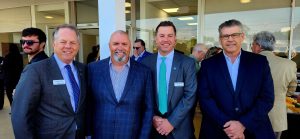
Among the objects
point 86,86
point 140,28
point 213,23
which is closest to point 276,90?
point 86,86

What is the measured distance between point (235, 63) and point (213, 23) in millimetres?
4474

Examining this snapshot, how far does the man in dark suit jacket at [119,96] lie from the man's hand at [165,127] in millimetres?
125

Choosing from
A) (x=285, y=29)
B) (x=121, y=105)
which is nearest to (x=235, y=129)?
(x=121, y=105)

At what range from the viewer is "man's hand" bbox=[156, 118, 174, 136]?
6.18 ft

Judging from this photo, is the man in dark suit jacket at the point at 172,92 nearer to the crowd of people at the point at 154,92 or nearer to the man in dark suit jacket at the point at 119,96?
the crowd of people at the point at 154,92

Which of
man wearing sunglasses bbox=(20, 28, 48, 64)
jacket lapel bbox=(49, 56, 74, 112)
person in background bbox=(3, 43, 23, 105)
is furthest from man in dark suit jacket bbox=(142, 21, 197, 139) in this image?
person in background bbox=(3, 43, 23, 105)

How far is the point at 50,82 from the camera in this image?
1.54 meters

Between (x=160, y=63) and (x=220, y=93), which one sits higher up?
(x=160, y=63)

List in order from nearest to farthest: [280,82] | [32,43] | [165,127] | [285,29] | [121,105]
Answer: [121,105] → [165,127] → [32,43] → [280,82] → [285,29]

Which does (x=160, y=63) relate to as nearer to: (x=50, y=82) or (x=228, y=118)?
(x=228, y=118)

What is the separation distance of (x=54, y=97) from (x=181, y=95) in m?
1.04

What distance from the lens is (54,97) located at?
1.54 metres

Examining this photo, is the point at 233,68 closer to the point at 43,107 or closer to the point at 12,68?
the point at 43,107

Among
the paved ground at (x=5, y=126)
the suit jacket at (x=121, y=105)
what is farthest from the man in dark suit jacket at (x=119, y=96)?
the paved ground at (x=5, y=126)
